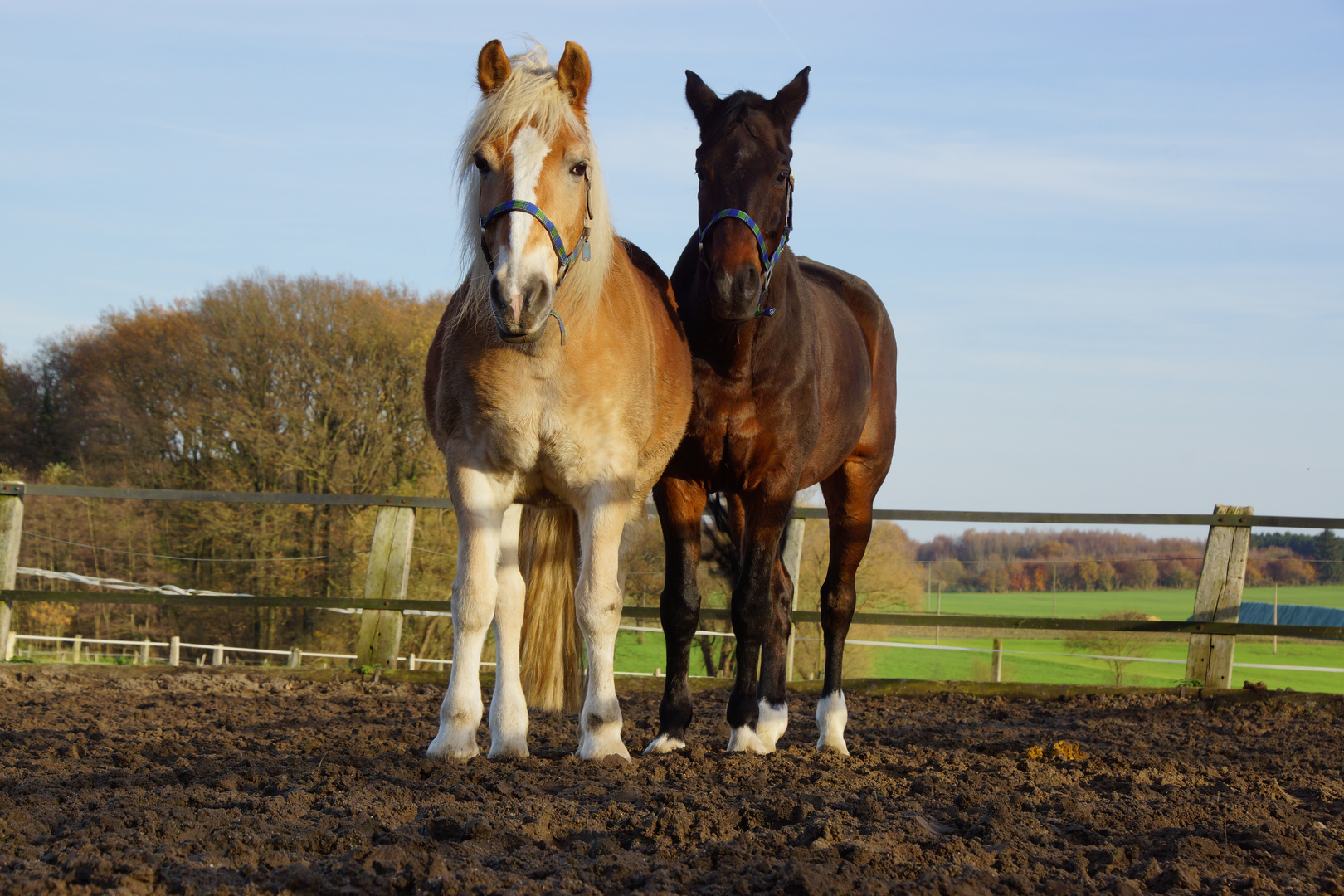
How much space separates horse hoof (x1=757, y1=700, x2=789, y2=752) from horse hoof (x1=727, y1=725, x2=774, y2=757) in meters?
0.14

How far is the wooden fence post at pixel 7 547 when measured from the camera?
22.8ft

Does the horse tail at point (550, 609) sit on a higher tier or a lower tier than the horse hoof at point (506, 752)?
higher

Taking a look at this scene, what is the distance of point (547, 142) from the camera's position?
10.8ft

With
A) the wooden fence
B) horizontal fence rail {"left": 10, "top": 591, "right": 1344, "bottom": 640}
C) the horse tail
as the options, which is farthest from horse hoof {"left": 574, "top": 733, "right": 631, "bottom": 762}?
the wooden fence

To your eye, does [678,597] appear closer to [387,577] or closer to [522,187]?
[522,187]

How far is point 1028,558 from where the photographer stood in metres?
11.8

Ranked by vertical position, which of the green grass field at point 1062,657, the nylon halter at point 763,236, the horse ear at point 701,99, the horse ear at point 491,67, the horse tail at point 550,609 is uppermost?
the horse ear at point 701,99

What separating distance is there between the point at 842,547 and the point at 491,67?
3.08 metres

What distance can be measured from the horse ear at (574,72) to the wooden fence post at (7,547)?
18.7 feet

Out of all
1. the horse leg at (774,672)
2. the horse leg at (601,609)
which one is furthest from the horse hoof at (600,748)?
the horse leg at (774,672)

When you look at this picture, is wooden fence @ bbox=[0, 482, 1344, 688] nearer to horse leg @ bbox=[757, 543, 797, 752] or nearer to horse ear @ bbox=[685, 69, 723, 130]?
horse leg @ bbox=[757, 543, 797, 752]

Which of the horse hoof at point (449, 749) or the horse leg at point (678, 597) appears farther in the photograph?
the horse leg at point (678, 597)

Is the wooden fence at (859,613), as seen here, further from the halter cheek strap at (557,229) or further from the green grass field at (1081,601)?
the green grass field at (1081,601)

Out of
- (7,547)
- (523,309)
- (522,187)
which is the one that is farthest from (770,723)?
(7,547)
